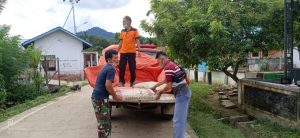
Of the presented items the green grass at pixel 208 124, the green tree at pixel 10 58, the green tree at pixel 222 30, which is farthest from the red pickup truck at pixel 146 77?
the green tree at pixel 10 58

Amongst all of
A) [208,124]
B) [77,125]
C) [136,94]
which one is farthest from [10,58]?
[136,94]

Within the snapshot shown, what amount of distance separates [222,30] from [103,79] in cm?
449

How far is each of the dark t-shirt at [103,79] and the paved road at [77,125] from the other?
5.63ft

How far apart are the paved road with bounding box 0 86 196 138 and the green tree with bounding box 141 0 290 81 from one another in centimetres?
228

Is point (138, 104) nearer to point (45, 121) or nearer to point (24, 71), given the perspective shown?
point (45, 121)

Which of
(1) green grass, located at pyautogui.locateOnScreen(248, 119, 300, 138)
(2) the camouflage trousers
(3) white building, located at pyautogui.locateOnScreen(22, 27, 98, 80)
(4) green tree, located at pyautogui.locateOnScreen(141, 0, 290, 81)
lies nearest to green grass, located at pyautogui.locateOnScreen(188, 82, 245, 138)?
(1) green grass, located at pyautogui.locateOnScreen(248, 119, 300, 138)

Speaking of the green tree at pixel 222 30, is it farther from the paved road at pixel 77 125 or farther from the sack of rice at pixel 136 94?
the sack of rice at pixel 136 94

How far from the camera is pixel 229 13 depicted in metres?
11.4

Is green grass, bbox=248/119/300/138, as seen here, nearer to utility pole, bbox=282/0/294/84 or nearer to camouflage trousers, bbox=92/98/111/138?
utility pole, bbox=282/0/294/84

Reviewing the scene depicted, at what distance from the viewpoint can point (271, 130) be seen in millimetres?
9375

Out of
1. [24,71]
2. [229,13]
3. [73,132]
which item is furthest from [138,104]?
[24,71]

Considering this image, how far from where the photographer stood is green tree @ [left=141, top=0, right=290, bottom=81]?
36.3ft

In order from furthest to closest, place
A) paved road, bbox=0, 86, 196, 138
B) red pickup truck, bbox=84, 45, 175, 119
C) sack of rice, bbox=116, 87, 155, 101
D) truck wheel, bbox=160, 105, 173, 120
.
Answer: truck wheel, bbox=160, 105, 173, 120
paved road, bbox=0, 86, 196, 138
red pickup truck, bbox=84, 45, 175, 119
sack of rice, bbox=116, 87, 155, 101

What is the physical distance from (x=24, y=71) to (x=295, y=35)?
1219 centimetres
